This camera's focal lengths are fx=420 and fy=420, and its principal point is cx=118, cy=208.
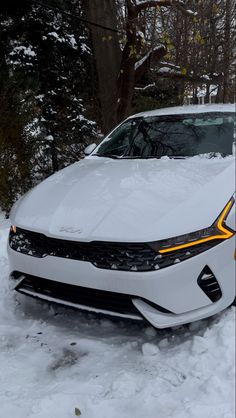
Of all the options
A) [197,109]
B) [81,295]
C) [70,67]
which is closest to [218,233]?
[81,295]

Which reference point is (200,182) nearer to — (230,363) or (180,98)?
(230,363)

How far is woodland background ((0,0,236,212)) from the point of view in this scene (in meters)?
6.88

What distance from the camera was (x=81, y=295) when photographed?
2.90 m

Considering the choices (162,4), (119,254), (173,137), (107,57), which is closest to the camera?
(119,254)

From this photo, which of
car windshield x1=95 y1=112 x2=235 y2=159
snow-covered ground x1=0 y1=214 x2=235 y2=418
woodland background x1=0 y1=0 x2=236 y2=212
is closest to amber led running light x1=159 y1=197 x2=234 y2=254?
snow-covered ground x1=0 y1=214 x2=235 y2=418

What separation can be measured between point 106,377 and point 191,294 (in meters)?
0.74

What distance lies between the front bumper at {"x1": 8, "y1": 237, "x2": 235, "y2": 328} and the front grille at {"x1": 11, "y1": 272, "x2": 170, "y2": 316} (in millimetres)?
39

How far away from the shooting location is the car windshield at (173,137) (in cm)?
394

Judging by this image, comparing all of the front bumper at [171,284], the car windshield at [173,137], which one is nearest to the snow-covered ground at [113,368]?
the front bumper at [171,284]

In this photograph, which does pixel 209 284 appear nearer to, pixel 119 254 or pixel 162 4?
pixel 119 254

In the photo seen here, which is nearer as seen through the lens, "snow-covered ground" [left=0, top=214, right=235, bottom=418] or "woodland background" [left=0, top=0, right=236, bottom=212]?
"snow-covered ground" [left=0, top=214, right=235, bottom=418]

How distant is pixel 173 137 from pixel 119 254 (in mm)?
1873

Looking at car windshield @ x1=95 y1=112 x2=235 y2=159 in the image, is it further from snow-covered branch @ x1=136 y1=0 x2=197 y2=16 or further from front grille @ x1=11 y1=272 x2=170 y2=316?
snow-covered branch @ x1=136 y1=0 x2=197 y2=16

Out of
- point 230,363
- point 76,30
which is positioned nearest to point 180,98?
point 76,30
